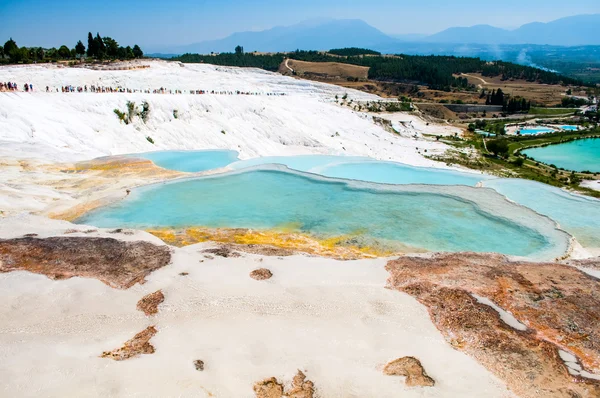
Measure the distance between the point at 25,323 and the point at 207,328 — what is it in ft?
12.4

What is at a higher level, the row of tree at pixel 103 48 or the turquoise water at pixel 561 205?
the row of tree at pixel 103 48

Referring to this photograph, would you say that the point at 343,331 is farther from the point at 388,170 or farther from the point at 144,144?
the point at 144,144

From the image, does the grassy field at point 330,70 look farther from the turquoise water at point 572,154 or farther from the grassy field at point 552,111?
the turquoise water at point 572,154

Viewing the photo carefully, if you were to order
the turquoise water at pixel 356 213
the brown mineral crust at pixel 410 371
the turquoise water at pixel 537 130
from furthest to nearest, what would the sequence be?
the turquoise water at pixel 537 130, the turquoise water at pixel 356 213, the brown mineral crust at pixel 410 371

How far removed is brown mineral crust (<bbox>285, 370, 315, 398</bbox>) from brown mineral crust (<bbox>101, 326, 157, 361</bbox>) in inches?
109

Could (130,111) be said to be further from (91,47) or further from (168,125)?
(91,47)

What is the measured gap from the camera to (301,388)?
729 centimetres

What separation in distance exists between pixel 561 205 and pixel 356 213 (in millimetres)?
10813

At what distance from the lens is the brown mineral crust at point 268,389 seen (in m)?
7.08

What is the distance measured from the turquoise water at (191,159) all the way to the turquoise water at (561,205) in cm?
1627

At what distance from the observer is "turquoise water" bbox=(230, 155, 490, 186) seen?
989 inches

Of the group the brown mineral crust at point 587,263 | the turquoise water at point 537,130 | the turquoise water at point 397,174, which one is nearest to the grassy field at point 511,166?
the turquoise water at point 397,174

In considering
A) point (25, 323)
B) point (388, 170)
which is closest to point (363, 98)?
point (388, 170)

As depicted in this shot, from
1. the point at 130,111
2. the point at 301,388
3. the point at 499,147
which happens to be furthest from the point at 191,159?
the point at 499,147
